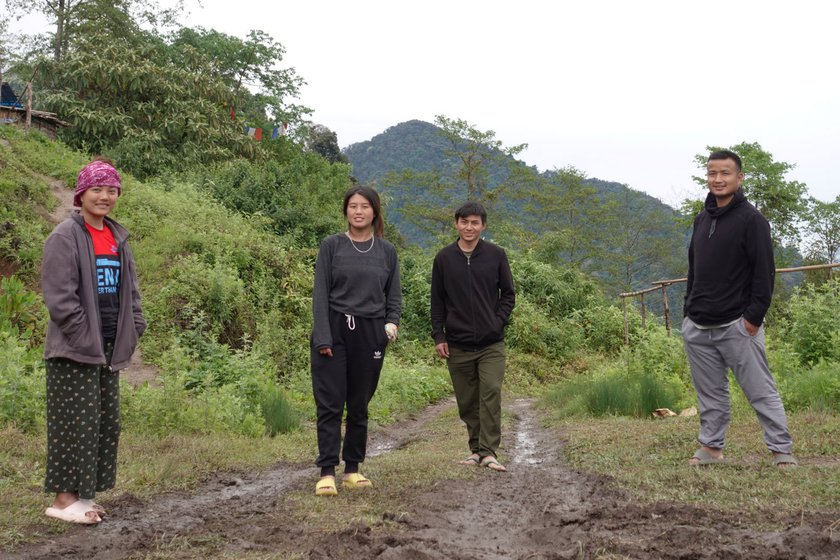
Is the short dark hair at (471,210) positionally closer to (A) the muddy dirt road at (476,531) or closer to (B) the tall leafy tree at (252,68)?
(A) the muddy dirt road at (476,531)

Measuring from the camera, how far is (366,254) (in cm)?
524

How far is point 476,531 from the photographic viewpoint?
3.88 meters

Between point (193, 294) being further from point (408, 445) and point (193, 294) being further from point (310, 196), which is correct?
point (310, 196)

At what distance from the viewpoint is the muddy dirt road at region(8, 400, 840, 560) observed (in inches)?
127

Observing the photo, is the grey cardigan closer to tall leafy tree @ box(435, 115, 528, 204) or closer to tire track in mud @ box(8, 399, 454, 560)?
tire track in mud @ box(8, 399, 454, 560)

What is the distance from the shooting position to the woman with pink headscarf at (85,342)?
3986mm

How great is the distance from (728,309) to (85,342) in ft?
14.2

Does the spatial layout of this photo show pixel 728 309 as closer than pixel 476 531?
No

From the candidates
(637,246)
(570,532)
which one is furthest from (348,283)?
(637,246)

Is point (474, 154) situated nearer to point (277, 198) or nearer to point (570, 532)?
point (277, 198)

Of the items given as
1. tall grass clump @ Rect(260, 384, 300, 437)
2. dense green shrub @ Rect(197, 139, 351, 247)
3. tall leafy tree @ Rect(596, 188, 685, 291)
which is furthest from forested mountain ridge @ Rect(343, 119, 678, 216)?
tall grass clump @ Rect(260, 384, 300, 437)

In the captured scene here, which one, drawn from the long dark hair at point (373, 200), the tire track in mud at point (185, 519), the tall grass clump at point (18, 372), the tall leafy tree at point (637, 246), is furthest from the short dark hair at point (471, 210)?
the tall leafy tree at point (637, 246)

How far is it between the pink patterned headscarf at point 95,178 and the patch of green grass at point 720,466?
3539 millimetres

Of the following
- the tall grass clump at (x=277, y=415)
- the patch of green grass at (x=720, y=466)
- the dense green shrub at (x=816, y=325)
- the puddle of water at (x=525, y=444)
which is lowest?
the puddle of water at (x=525, y=444)
